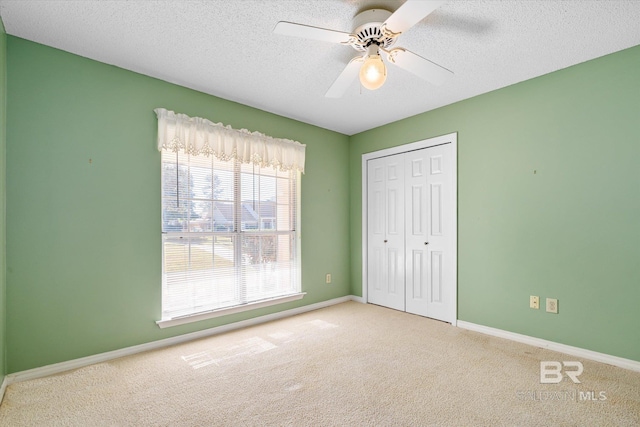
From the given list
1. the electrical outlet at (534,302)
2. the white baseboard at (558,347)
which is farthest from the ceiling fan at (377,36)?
the white baseboard at (558,347)

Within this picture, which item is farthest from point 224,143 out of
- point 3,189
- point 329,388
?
point 329,388

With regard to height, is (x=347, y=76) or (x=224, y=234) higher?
(x=347, y=76)

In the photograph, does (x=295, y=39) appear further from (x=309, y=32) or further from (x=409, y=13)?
(x=409, y=13)

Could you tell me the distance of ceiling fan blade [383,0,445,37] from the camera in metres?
1.51

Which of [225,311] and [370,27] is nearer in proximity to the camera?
[370,27]

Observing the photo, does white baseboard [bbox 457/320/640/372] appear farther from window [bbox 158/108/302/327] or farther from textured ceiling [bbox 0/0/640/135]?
textured ceiling [bbox 0/0/640/135]

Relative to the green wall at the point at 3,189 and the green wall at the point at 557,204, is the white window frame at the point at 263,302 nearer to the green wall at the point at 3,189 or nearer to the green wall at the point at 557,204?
the green wall at the point at 3,189

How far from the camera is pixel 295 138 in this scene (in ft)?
13.0

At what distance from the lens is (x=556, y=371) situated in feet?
7.68

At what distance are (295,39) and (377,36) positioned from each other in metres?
0.63

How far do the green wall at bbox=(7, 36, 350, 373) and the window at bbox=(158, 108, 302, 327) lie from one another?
15 centimetres

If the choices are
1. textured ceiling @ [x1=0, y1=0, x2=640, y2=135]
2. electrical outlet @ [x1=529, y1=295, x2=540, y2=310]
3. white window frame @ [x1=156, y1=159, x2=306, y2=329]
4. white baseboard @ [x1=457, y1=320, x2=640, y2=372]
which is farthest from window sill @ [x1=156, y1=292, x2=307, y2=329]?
electrical outlet @ [x1=529, y1=295, x2=540, y2=310]

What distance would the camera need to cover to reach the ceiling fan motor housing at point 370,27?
1.87 meters

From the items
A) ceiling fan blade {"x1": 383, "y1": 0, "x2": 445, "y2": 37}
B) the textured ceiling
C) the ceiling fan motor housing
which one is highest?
the textured ceiling
